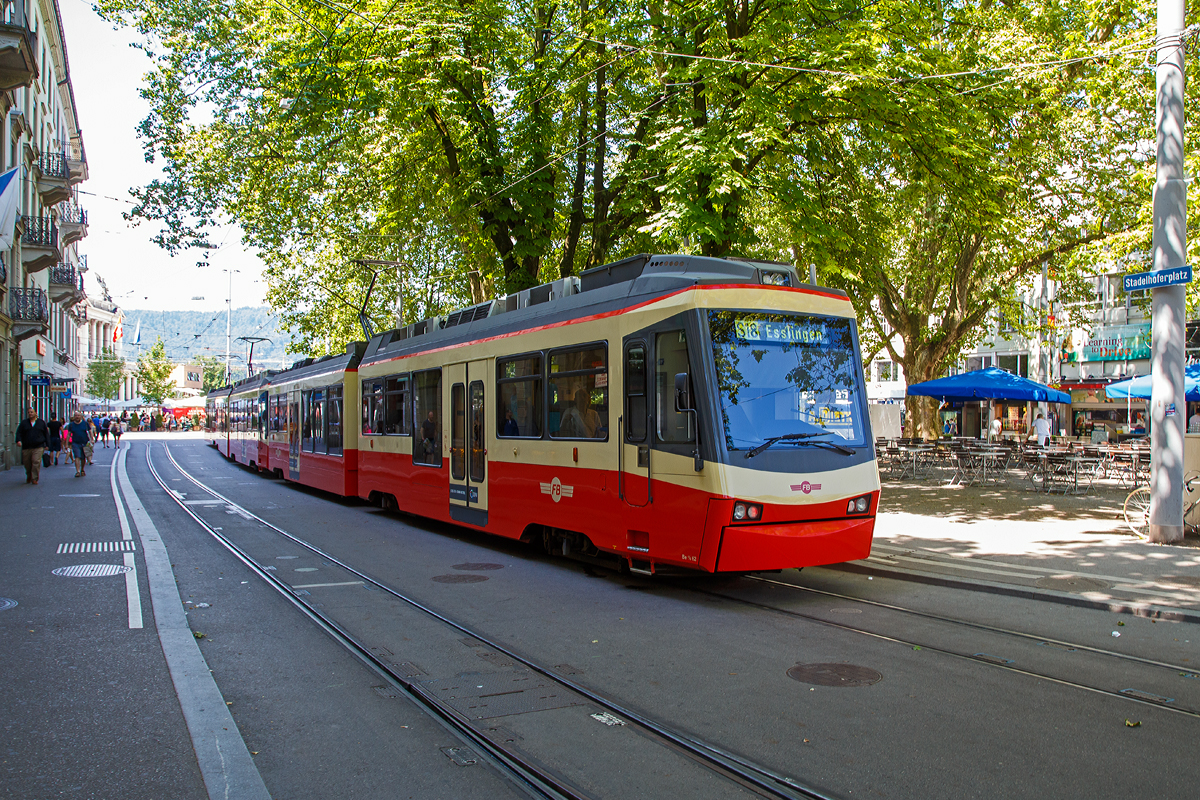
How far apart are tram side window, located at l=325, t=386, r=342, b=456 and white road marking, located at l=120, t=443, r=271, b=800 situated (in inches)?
349

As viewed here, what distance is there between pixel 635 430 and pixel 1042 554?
5.36 meters

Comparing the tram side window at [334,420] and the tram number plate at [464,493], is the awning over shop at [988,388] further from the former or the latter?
the tram side window at [334,420]

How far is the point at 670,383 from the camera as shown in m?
8.14

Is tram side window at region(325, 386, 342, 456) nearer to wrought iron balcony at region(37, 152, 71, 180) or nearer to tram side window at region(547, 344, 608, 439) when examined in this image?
tram side window at region(547, 344, 608, 439)

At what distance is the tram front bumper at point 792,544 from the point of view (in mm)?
7543

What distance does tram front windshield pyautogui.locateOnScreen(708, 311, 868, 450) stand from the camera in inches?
308

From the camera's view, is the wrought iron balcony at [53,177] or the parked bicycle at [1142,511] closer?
the parked bicycle at [1142,511]

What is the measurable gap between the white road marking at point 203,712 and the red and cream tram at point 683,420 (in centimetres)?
395

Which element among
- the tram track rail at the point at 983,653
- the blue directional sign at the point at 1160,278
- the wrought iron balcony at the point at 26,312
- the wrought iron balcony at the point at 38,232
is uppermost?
the wrought iron balcony at the point at 38,232

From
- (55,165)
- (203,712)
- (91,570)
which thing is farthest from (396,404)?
(55,165)

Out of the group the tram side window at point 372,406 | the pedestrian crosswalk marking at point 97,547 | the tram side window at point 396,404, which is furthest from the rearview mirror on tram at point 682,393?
the tram side window at point 372,406

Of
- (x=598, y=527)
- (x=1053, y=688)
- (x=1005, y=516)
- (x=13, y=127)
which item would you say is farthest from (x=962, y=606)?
(x=13, y=127)

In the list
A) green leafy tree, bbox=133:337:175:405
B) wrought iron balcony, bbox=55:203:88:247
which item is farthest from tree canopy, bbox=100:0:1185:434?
green leafy tree, bbox=133:337:175:405

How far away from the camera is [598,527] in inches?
355
